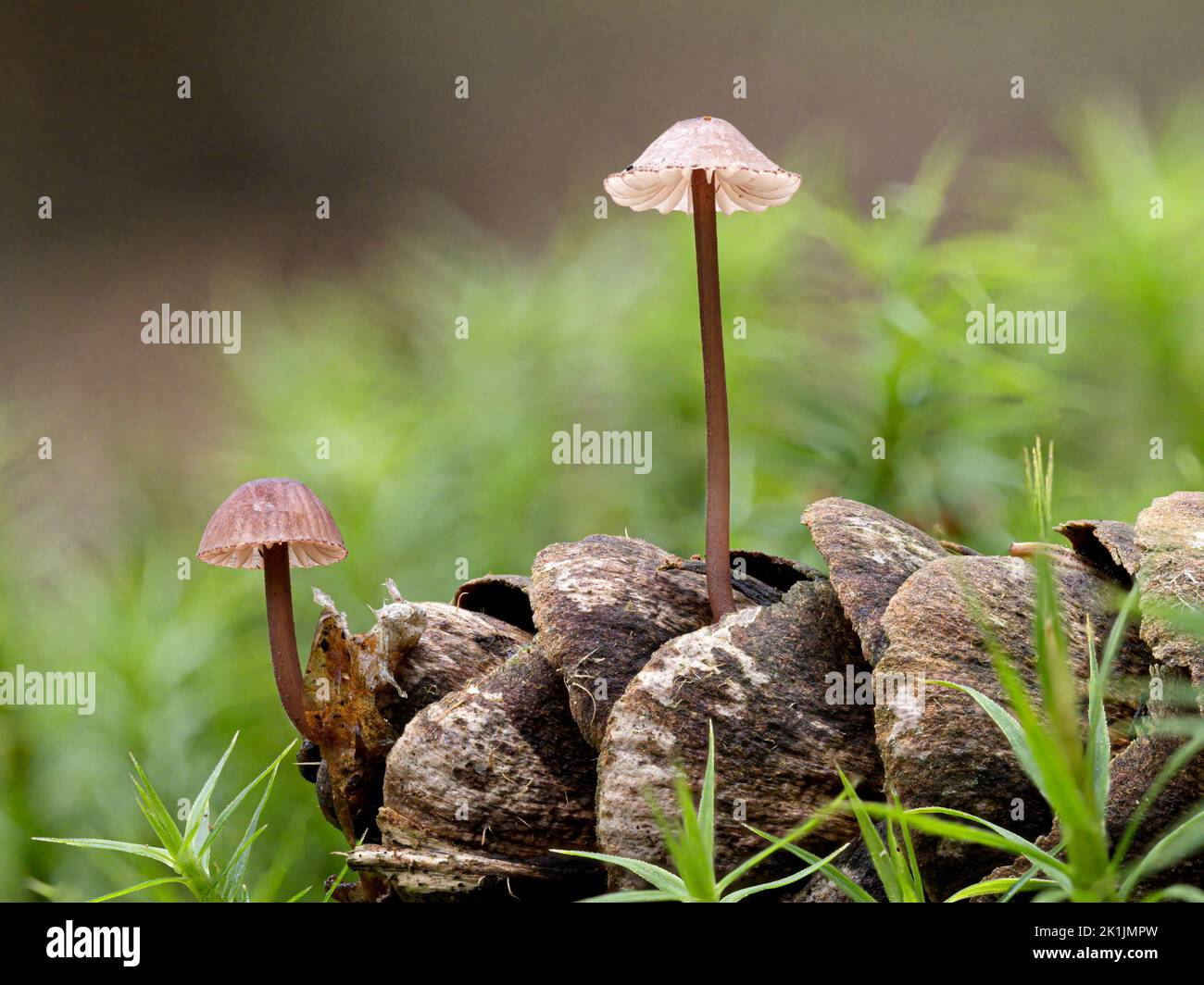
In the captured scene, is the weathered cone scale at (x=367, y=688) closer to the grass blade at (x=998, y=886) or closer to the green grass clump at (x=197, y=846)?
the green grass clump at (x=197, y=846)

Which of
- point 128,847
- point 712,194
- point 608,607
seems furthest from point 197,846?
point 712,194

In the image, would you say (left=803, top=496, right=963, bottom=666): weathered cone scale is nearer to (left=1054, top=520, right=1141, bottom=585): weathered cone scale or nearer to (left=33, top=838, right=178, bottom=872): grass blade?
(left=1054, top=520, right=1141, bottom=585): weathered cone scale

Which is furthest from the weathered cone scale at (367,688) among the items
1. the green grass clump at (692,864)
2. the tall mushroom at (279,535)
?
the green grass clump at (692,864)

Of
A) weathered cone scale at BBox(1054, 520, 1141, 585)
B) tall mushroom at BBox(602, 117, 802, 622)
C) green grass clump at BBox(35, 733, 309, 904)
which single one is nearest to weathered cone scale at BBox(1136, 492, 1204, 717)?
weathered cone scale at BBox(1054, 520, 1141, 585)

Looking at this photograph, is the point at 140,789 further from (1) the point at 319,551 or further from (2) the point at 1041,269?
(2) the point at 1041,269

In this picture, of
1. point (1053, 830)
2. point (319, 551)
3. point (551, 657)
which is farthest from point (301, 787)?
point (1053, 830)
